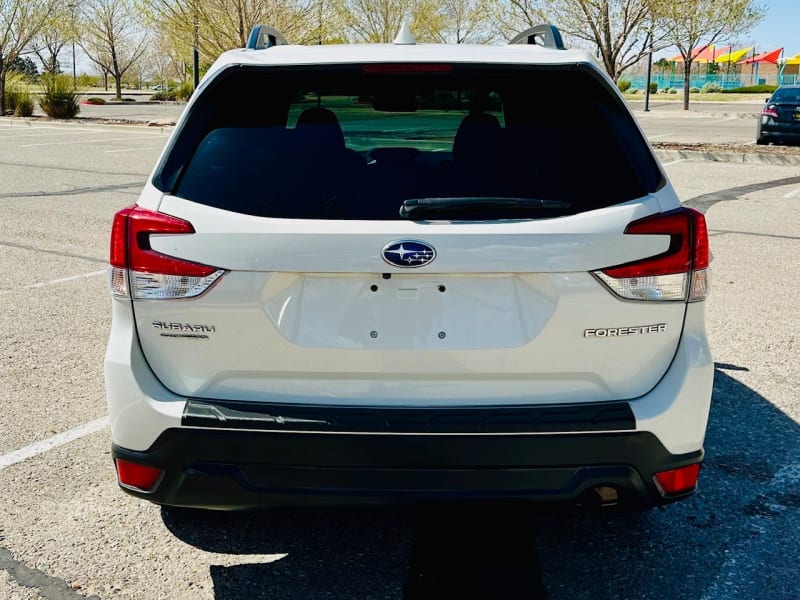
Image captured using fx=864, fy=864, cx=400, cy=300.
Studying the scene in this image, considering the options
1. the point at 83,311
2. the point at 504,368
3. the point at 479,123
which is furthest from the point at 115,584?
the point at 83,311

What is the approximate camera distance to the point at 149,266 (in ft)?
8.52

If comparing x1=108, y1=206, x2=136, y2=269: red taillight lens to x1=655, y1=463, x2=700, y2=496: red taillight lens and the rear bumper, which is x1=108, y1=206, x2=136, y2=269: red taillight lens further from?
x1=655, y1=463, x2=700, y2=496: red taillight lens

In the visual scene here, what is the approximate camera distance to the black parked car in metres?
20.4

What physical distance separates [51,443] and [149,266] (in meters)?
1.91

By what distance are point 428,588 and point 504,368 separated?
871 millimetres

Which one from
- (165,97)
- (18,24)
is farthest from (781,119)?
(165,97)

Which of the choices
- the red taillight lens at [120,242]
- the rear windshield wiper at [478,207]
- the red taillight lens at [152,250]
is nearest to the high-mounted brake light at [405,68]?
the rear windshield wiper at [478,207]

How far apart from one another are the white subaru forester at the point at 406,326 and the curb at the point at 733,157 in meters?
15.3

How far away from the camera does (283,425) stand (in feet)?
8.16

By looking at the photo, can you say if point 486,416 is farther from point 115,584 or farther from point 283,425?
point 115,584

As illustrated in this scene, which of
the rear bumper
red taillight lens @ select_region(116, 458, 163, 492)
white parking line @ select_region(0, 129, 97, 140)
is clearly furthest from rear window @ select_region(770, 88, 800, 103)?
red taillight lens @ select_region(116, 458, 163, 492)

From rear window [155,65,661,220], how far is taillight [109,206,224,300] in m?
0.13

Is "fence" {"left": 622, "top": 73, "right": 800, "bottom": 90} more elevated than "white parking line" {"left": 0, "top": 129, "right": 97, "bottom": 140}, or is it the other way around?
"fence" {"left": 622, "top": 73, "right": 800, "bottom": 90}

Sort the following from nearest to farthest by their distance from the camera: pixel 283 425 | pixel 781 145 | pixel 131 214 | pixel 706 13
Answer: pixel 283 425
pixel 131 214
pixel 781 145
pixel 706 13
